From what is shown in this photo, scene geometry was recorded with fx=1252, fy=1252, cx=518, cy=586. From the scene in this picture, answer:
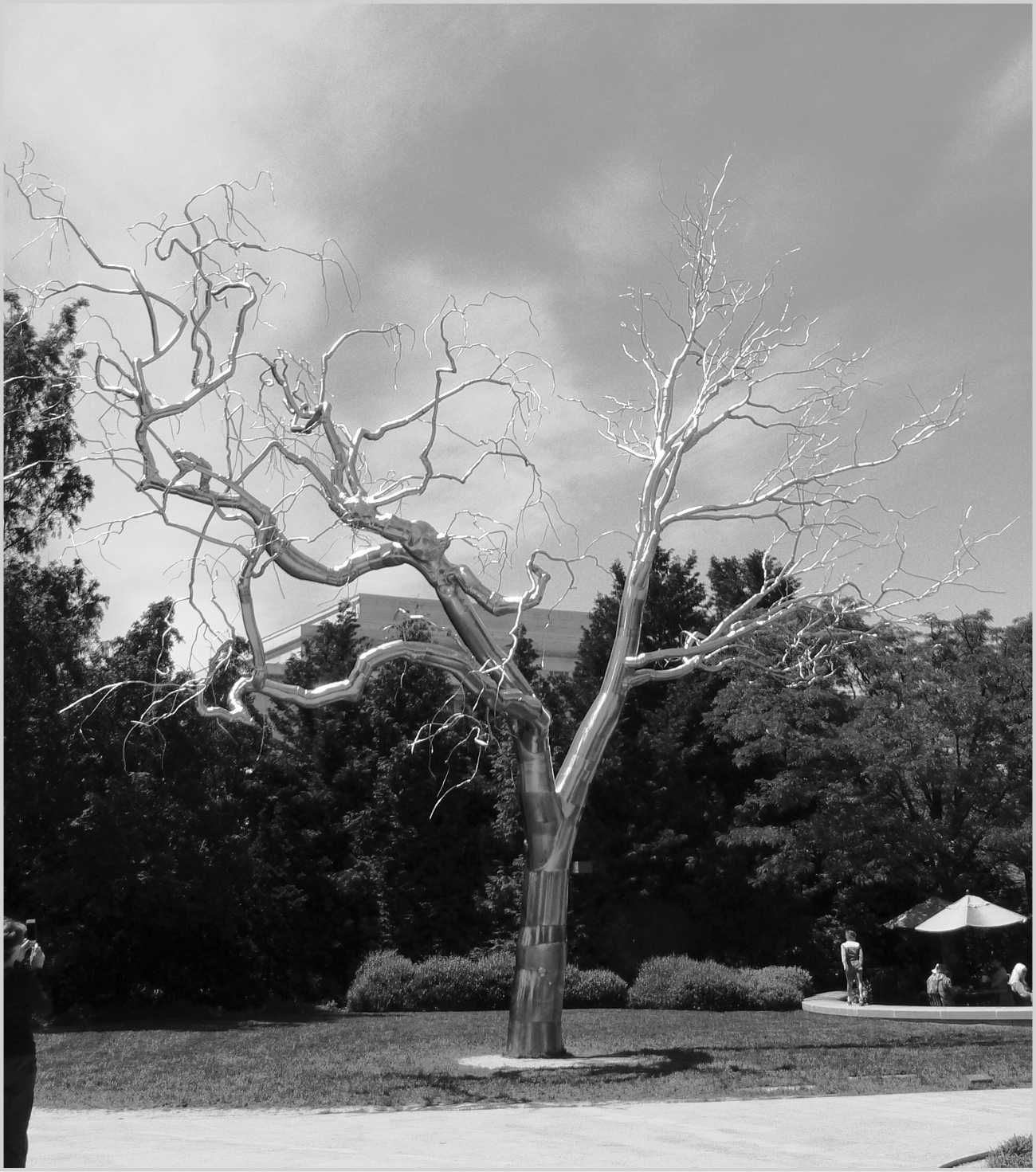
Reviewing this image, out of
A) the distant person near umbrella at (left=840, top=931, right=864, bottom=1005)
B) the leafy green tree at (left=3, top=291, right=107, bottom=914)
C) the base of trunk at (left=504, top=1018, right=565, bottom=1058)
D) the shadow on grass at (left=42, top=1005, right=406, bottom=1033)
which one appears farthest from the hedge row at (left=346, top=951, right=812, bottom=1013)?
the base of trunk at (left=504, top=1018, right=565, bottom=1058)

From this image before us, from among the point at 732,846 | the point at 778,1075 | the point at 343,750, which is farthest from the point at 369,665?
the point at 343,750

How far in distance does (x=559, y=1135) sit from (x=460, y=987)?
50.3 feet

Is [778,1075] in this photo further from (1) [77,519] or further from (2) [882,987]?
(1) [77,519]

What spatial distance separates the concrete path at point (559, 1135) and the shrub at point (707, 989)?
12.9 metres

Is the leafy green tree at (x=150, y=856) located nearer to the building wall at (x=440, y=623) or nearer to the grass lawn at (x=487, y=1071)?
the grass lawn at (x=487, y=1071)

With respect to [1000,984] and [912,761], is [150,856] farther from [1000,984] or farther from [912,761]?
[1000,984]

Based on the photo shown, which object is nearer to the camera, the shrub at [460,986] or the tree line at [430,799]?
the shrub at [460,986]

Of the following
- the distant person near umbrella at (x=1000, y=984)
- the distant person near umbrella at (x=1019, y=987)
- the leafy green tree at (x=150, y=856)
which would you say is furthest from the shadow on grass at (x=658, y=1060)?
the leafy green tree at (x=150, y=856)

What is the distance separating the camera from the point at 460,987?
24.1 meters

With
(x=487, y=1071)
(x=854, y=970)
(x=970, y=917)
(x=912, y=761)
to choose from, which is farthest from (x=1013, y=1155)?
(x=912, y=761)

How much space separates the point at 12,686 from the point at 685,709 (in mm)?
18171

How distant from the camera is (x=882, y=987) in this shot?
86.7ft

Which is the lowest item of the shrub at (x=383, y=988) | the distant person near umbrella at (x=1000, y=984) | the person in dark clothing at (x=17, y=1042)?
the shrub at (x=383, y=988)

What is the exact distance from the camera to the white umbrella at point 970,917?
75.1 ft
